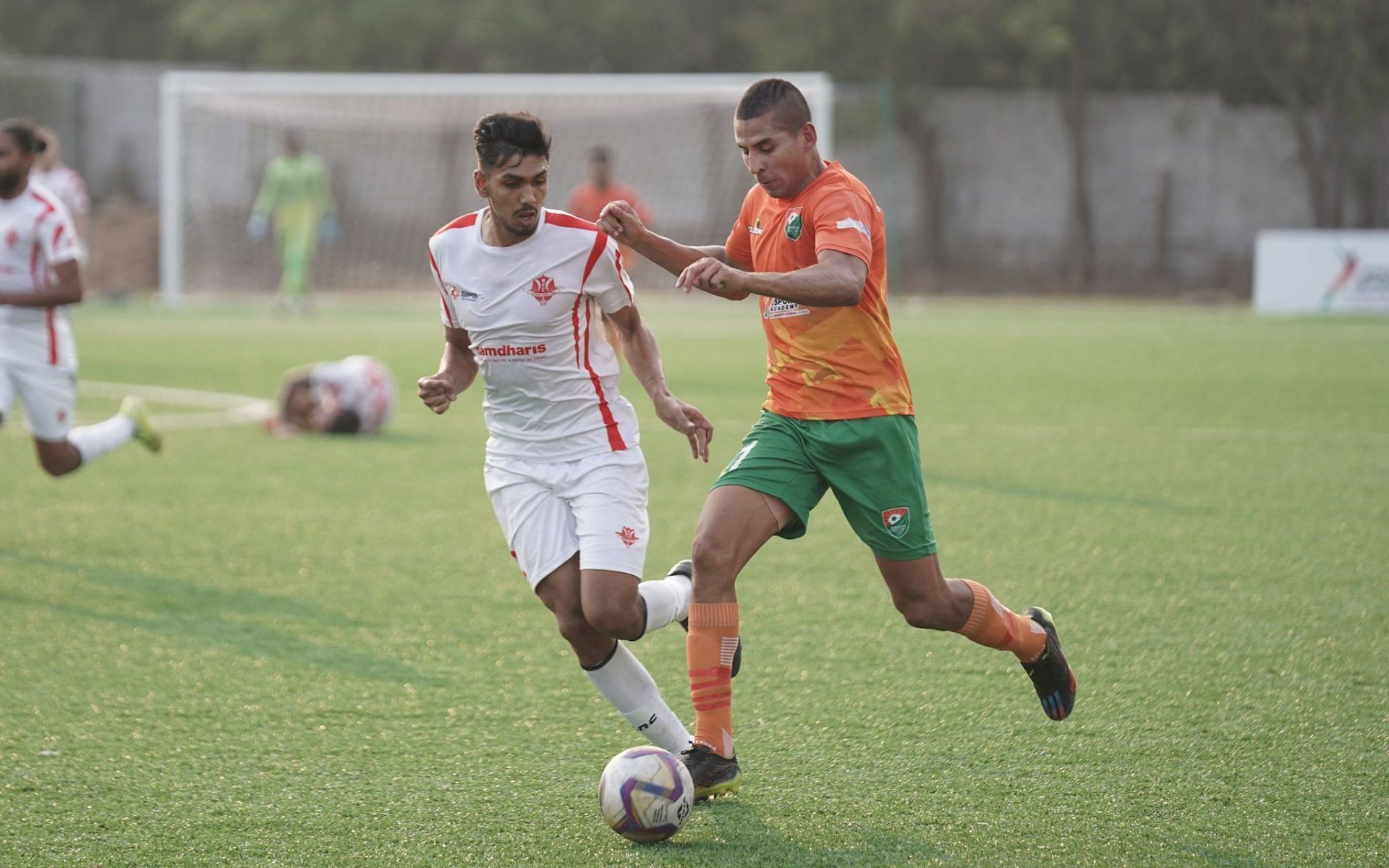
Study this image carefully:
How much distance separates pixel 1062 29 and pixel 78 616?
28394 millimetres

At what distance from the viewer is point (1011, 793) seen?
154 inches

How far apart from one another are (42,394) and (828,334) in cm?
435

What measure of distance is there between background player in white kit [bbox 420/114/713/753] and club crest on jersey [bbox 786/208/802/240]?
465 mm

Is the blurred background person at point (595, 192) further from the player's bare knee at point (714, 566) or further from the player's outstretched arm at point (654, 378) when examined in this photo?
the player's bare knee at point (714, 566)

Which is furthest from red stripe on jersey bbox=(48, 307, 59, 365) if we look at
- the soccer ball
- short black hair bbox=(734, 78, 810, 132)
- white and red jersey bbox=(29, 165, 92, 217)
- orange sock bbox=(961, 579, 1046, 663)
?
white and red jersey bbox=(29, 165, 92, 217)

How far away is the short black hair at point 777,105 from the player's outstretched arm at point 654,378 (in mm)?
627

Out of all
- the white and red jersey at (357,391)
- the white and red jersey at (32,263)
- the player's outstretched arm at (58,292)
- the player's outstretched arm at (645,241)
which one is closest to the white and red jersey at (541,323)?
the player's outstretched arm at (645,241)

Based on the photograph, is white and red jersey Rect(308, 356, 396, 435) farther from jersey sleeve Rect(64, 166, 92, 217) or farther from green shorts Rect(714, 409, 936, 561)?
jersey sleeve Rect(64, 166, 92, 217)

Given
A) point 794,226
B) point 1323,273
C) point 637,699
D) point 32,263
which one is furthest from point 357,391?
point 1323,273

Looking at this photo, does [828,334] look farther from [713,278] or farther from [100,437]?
[100,437]

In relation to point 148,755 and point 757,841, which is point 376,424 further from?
point 757,841

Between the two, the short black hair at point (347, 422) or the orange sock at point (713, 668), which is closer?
the orange sock at point (713, 668)

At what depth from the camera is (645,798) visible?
11.7ft

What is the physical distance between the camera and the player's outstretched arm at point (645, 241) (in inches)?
158
